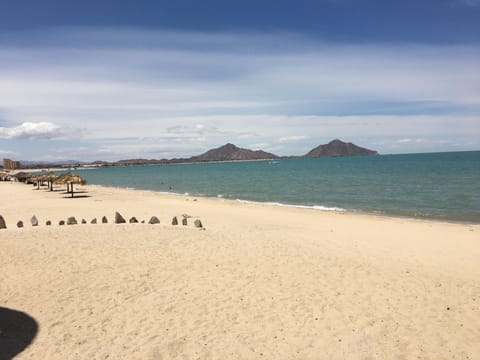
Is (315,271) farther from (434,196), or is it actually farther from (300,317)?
(434,196)

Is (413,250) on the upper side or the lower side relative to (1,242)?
lower

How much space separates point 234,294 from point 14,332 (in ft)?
12.6

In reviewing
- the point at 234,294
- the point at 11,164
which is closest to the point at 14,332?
the point at 234,294

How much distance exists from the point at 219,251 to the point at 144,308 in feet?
12.8

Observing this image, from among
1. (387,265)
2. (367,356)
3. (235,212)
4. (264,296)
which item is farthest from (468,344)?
(235,212)

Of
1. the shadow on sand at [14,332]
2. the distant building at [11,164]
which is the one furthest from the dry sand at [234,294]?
the distant building at [11,164]

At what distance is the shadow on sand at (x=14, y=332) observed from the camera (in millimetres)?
5180

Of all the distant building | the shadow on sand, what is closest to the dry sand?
the shadow on sand

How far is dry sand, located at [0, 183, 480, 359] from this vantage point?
566cm

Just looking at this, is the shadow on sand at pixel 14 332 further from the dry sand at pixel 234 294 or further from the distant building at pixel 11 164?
the distant building at pixel 11 164

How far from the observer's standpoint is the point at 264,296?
7449mm

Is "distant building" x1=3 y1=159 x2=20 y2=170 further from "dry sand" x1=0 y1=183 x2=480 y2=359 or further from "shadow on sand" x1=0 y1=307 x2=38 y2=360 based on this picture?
"shadow on sand" x1=0 y1=307 x2=38 y2=360

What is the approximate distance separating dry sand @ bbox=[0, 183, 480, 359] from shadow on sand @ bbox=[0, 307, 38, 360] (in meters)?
0.13

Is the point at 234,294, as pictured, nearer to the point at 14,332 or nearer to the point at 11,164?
the point at 14,332
